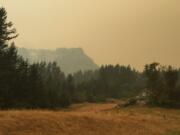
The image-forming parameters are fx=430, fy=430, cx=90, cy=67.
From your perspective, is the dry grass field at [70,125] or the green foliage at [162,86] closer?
the dry grass field at [70,125]

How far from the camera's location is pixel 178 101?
5853 cm

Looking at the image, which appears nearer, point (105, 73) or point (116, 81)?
point (116, 81)

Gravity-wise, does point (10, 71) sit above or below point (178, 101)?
above

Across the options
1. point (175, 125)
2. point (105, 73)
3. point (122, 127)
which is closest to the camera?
point (122, 127)

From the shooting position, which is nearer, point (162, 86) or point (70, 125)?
point (70, 125)

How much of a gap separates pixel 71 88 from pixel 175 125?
6396cm

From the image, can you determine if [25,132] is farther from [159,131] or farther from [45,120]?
[159,131]

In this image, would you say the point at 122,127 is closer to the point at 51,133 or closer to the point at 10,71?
the point at 51,133

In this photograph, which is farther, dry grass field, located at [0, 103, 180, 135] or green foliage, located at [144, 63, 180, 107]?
green foliage, located at [144, 63, 180, 107]

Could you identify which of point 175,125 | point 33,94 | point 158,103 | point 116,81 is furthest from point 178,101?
point 116,81

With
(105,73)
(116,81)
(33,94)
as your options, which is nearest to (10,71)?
(33,94)

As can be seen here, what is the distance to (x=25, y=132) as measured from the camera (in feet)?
68.6

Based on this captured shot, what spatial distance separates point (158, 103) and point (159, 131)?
29.1 meters

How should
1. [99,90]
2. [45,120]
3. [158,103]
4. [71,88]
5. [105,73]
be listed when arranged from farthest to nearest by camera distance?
[105,73], [99,90], [71,88], [158,103], [45,120]
